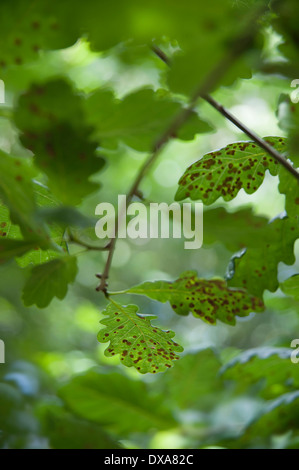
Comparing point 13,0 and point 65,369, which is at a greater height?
point 65,369

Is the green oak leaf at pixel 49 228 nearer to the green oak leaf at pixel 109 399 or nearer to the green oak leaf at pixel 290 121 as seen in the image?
the green oak leaf at pixel 290 121

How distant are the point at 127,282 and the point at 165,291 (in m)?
3.80

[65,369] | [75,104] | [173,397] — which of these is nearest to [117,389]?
[173,397]

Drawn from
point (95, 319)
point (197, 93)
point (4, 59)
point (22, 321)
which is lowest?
point (197, 93)

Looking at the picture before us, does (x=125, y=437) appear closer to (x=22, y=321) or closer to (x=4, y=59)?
(x=4, y=59)

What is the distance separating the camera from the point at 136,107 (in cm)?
35

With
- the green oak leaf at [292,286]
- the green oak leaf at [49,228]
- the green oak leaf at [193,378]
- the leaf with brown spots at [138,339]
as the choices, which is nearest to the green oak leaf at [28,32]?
the green oak leaf at [49,228]

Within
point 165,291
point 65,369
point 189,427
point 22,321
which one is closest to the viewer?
point 165,291

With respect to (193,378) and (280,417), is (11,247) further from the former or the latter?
(193,378)

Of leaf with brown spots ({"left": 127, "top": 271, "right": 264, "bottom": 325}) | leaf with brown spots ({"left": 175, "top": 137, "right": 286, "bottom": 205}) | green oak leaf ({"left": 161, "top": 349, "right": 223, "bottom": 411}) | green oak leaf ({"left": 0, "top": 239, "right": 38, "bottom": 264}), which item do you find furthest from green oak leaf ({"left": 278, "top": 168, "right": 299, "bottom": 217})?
green oak leaf ({"left": 161, "top": 349, "right": 223, "bottom": 411})

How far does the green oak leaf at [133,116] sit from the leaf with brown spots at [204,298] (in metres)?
0.23

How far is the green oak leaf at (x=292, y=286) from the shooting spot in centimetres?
61

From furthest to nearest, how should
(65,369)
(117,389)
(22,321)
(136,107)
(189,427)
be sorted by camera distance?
(22,321) → (65,369) → (189,427) → (117,389) → (136,107)

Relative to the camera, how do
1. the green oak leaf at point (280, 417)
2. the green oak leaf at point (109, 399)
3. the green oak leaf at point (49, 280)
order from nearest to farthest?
the green oak leaf at point (49, 280) < the green oak leaf at point (280, 417) < the green oak leaf at point (109, 399)
